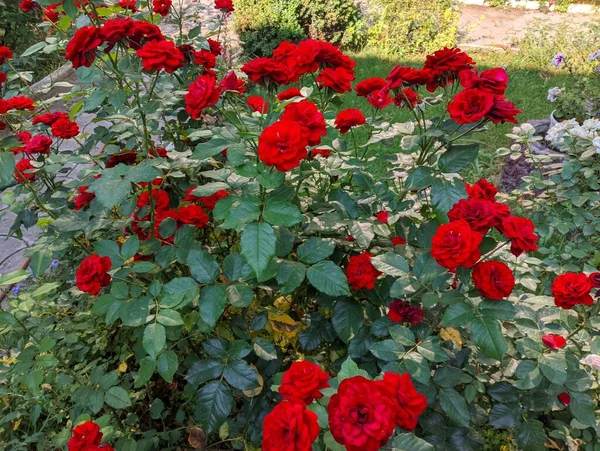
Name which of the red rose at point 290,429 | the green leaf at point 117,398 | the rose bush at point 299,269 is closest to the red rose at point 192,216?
the rose bush at point 299,269

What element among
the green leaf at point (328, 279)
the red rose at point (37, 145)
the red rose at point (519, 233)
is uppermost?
the red rose at point (519, 233)

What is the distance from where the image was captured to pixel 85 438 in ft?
3.79

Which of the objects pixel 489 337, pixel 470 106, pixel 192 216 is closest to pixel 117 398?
pixel 192 216

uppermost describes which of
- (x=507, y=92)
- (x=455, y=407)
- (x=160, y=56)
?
(x=160, y=56)

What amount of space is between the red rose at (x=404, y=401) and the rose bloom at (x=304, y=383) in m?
0.13

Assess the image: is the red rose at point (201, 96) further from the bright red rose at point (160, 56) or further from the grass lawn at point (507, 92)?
the grass lawn at point (507, 92)

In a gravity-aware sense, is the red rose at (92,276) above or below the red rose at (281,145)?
below

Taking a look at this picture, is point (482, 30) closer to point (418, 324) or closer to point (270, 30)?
point (270, 30)

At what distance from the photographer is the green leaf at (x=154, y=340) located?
1213 mm

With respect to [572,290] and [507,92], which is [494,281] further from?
[507,92]

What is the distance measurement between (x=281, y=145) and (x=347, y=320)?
63cm

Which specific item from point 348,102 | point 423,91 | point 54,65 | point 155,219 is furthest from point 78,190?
point 54,65

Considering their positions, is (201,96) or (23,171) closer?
(201,96)

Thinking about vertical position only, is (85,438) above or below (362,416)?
below
